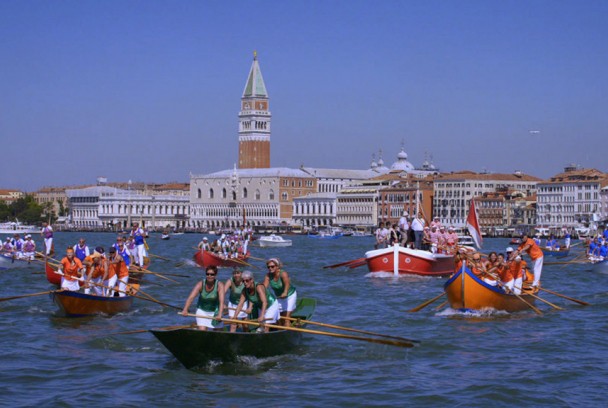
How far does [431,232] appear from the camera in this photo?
28.0m

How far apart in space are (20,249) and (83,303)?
50.2ft

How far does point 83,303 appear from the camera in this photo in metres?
17.6

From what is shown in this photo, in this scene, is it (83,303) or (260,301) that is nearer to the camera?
(260,301)

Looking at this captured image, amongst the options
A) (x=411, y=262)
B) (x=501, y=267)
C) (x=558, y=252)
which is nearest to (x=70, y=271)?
(x=501, y=267)

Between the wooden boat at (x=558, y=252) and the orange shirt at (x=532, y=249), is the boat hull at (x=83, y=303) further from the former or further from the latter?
the wooden boat at (x=558, y=252)

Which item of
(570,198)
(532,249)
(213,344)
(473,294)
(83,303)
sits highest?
(570,198)

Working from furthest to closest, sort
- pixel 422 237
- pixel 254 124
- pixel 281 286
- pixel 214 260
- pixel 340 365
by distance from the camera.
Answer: pixel 254 124, pixel 214 260, pixel 422 237, pixel 281 286, pixel 340 365

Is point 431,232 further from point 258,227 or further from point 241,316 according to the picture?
point 258,227

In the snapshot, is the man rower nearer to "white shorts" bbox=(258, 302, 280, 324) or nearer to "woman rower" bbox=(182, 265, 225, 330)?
"white shorts" bbox=(258, 302, 280, 324)

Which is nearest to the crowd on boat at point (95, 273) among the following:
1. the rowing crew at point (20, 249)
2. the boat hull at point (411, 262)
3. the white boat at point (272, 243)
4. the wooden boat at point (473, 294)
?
the wooden boat at point (473, 294)

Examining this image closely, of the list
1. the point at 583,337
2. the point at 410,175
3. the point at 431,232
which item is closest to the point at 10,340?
the point at 583,337

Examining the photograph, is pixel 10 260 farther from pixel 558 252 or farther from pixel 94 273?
pixel 558 252

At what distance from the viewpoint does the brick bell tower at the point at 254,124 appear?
143500mm

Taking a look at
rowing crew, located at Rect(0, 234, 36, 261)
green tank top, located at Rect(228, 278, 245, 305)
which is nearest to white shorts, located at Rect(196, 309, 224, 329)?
green tank top, located at Rect(228, 278, 245, 305)
